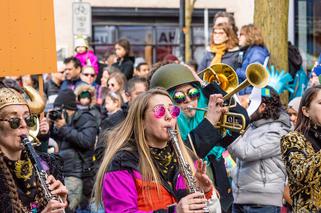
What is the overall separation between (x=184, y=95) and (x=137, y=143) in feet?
3.51

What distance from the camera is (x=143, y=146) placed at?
17.4 feet

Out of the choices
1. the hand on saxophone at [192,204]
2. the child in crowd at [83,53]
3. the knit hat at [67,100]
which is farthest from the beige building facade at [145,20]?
the hand on saxophone at [192,204]

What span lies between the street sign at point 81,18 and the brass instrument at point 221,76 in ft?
35.4

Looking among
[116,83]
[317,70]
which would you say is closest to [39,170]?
[317,70]

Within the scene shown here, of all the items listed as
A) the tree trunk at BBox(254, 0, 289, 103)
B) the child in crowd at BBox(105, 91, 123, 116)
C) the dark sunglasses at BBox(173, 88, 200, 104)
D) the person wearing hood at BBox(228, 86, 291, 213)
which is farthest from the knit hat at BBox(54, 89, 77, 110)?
the dark sunglasses at BBox(173, 88, 200, 104)

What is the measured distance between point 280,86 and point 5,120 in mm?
5269

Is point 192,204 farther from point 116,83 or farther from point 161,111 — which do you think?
point 116,83

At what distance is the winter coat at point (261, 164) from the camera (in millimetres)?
8203

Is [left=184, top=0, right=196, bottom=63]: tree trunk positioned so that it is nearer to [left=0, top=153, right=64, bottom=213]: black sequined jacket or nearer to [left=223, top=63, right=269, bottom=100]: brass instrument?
[left=223, top=63, right=269, bottom=100]: brass instrument

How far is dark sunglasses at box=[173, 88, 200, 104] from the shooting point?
629cm

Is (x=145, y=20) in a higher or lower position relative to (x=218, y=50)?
higher

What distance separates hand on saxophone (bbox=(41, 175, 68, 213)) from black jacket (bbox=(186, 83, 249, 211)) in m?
1.25

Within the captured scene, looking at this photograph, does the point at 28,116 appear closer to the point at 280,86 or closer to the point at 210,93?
the point at 210,93

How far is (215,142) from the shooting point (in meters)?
6.16
